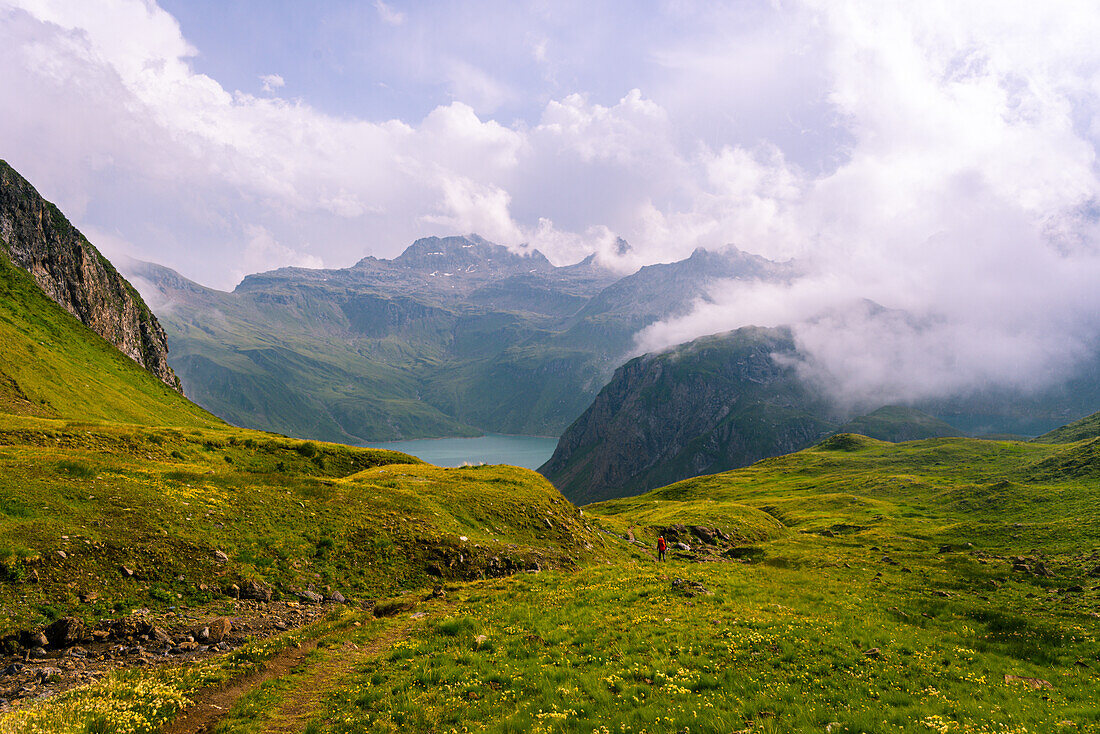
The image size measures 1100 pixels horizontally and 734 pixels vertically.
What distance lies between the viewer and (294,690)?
14.6 meters

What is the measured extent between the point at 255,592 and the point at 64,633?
24.0ft

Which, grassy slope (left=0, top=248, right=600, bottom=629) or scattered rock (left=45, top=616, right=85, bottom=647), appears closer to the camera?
scattered rock (left=45, top=616, right=85, bottom=647)

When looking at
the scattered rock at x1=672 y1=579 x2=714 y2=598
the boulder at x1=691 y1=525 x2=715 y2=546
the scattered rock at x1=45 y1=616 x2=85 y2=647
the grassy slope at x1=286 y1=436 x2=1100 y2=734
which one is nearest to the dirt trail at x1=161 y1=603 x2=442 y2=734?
the grassy slope at x1=286 y1=436 x2=1100 y2=734

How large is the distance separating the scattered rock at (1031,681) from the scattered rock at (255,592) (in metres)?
29.9

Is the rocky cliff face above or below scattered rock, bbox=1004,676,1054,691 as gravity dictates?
above

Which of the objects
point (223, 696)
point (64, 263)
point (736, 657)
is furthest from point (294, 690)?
point (64, 263)

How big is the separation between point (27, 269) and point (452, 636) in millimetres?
159030

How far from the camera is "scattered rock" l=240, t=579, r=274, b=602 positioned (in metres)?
23.0

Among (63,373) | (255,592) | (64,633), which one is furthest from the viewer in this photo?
(63,373)

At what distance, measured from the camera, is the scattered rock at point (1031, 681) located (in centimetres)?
1652

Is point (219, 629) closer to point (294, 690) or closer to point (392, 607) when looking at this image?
point (294, 690)

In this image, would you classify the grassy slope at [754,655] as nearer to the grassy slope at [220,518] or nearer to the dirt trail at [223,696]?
the dirt trail at [223,696]

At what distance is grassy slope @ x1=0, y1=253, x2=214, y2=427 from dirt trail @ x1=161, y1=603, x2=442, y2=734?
63.1 meters

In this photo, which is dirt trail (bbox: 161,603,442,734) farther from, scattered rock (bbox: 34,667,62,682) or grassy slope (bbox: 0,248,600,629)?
grassy slope (bbox: 0,248,600,629)
